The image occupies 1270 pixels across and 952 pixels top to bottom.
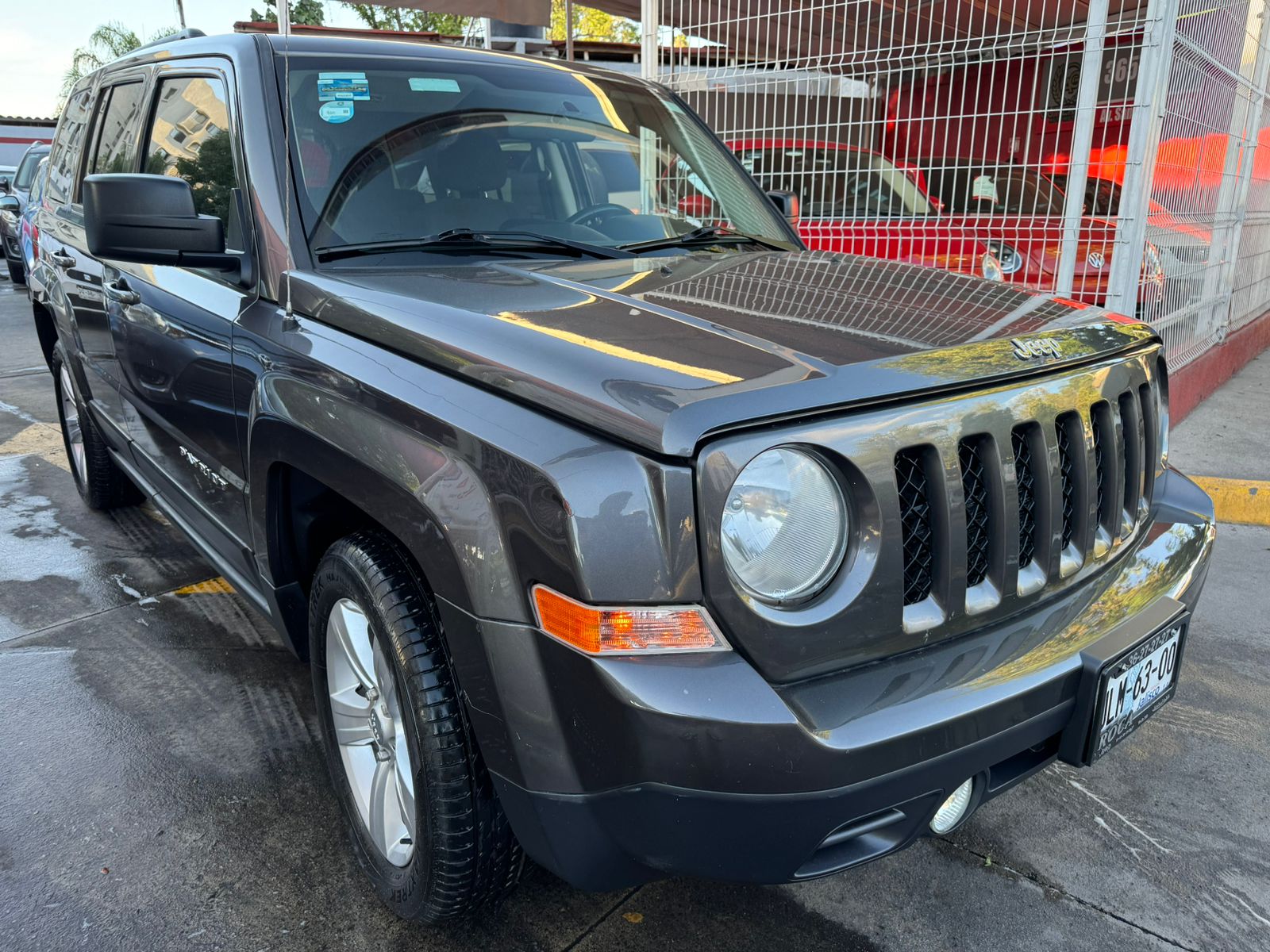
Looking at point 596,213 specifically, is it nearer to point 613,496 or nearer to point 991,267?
point 613,496

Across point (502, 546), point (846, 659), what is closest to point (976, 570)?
point (846, 659)

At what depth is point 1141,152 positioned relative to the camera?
15.0ft

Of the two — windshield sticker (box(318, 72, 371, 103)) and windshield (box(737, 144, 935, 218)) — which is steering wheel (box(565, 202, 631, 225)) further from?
windshield (box(737, 144, 935, 218))

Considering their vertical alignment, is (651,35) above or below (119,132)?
above

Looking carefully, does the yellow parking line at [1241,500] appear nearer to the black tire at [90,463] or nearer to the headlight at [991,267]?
the headlight at [991,267]

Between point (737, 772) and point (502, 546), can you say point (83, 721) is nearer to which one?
point (502, 546)

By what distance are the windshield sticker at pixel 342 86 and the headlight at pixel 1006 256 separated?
3.64 meters

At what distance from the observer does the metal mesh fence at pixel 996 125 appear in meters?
4.73

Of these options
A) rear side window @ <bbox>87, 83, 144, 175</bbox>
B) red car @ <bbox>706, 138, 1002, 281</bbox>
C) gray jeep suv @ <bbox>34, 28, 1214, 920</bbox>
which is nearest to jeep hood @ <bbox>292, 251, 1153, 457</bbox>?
gray jeep suv @ <bbox>34, 28, 1214, 920</bbox>

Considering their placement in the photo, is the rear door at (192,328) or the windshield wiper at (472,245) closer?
the windshield wiper at (472,245)

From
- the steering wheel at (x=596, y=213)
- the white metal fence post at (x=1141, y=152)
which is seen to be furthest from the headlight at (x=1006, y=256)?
the steering wheel at (x=596, y=213)

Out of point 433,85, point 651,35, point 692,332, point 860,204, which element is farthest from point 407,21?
point 692,332

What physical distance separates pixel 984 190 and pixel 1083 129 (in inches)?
22.8

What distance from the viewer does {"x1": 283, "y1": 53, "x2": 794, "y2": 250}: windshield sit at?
2.39 meters
